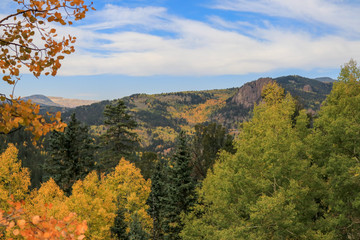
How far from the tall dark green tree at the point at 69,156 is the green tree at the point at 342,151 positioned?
2456cm

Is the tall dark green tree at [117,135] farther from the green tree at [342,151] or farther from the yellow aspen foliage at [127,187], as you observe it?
the green tree at [342,151]

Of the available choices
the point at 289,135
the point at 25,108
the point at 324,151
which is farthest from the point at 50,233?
the point at 324,151

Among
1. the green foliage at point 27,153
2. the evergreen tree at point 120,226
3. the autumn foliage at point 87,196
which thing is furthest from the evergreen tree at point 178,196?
the green foliage at point 27,153

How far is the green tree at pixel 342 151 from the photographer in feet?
49.8

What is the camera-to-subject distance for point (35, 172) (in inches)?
4365

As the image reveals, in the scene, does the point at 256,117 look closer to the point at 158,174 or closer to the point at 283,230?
the point at 283,230

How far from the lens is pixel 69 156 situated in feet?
97.1

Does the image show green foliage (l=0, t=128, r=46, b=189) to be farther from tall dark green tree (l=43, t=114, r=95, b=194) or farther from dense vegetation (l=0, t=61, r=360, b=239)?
dense vegetation (l=0, t=61, r=360, b=239)

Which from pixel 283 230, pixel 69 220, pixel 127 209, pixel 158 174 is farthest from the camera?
pixel 158 174

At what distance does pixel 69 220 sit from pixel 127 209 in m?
27.0

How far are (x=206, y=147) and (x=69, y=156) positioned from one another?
18765 mm

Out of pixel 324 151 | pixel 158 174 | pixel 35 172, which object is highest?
pixel 324 151

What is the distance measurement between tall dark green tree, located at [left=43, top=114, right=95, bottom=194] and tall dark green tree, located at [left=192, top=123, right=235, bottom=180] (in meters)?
14.4

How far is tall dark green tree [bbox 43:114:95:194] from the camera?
94.9 ft
